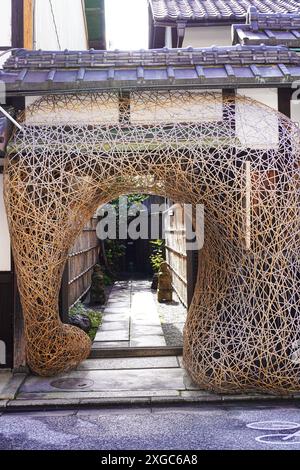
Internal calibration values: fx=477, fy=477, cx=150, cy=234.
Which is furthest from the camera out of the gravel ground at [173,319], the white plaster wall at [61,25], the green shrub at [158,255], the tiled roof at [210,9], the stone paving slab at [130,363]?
the green shrub at [158,255]

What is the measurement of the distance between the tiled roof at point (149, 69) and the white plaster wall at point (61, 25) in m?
3.02

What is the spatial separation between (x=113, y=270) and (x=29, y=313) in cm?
1203

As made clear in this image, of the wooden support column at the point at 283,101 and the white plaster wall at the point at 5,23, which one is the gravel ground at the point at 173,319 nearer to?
the wooden support column at the point at 283,101

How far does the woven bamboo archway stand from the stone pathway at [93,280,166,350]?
2.21m

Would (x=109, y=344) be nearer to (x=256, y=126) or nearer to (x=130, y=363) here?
(x=130, y=363)

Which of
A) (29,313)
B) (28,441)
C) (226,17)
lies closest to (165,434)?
(28,441)

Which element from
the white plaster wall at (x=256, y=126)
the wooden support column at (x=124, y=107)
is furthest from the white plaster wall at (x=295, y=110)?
the wooden support column at (x=124, y=107)

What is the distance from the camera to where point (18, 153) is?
5625 millimetres

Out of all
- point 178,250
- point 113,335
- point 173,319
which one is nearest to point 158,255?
point 178,250

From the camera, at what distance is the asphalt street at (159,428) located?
4242 mm

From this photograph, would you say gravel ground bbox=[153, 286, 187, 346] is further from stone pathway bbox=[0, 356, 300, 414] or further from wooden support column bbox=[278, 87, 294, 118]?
wooden support column bbox=[278, 87, 294, 118]

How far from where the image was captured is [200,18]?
32.4 feet

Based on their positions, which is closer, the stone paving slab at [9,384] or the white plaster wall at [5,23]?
the stone paving slab at [9,384]

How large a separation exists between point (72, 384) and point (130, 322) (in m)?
3.87
